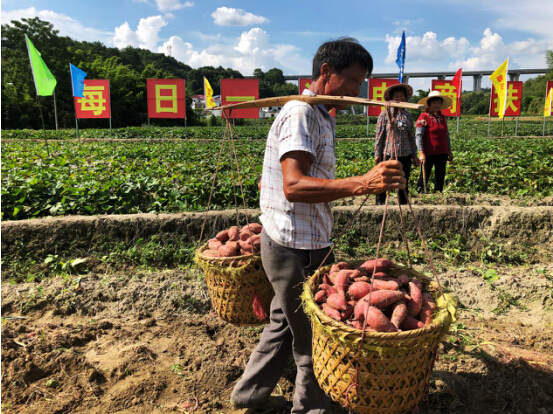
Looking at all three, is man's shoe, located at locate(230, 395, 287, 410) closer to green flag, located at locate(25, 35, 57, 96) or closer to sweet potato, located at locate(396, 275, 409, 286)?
sweet potato, located at locate(396, 275, 409, 286)

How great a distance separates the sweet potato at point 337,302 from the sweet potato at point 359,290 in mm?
72

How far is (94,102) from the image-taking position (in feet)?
61.1

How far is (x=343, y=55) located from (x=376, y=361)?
4.13 feet

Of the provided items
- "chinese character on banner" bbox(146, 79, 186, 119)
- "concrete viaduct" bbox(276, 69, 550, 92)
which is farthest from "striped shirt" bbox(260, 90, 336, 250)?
"concrete viaduct" bbox(276, 69, 550, 92)

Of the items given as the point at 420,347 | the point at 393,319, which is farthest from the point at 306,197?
the point at 420,347

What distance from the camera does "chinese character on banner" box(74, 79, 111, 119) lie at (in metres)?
18.5

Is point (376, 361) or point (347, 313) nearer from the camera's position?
point (376, 361)

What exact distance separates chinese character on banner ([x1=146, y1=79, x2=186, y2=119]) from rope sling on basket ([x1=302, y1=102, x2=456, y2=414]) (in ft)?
58.2

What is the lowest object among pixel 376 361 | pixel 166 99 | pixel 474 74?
pixel 376 361

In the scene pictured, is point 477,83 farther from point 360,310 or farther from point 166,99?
point 360,310

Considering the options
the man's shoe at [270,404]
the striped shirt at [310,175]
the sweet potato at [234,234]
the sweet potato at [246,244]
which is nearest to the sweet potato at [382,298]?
the striped shirt at [310,175]

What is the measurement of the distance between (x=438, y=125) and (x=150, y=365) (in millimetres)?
4800

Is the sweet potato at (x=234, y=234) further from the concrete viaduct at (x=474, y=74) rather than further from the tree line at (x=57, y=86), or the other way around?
the concrete viaduct at (x=474, y=74)

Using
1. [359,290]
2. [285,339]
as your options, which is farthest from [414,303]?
[285,339]
